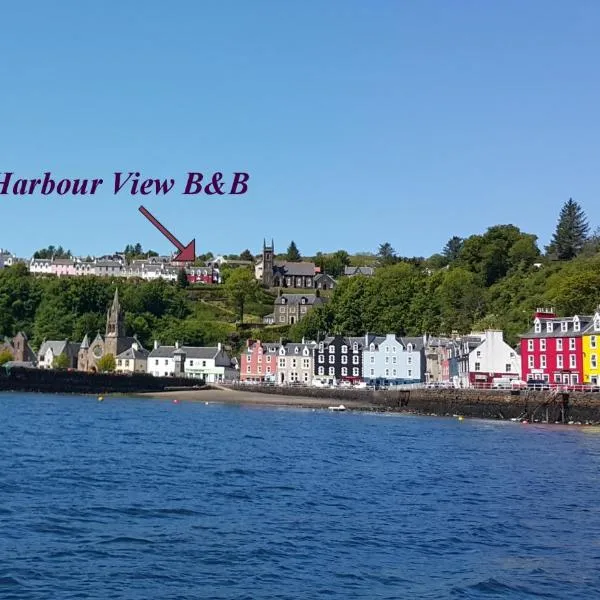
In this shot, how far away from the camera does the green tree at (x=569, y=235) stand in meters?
154

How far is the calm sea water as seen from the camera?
2206 cm

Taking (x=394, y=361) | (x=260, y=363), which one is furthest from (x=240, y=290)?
(x=394, y=361)

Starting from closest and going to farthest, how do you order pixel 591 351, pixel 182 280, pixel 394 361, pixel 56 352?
pixel 591 351, pixel 394 361, pixel 56 352, pixel 182 280

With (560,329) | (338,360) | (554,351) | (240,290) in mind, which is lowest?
(338,360)

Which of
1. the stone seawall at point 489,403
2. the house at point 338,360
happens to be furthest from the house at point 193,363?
the stone seawall at point 489,403

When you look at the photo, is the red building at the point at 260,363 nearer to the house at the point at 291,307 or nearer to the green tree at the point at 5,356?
the house at the point at 291,307

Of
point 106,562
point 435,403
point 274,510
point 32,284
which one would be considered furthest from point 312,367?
point 106,562

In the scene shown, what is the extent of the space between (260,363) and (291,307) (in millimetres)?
44306

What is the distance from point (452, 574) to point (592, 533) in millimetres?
7164

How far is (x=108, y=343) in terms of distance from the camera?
14800 cm

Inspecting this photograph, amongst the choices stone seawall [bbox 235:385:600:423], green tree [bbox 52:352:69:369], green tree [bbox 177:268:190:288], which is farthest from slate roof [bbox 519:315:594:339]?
green tree [bbox 177:268:190:288]

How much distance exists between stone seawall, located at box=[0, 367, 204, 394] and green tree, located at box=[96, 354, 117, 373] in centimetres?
1572

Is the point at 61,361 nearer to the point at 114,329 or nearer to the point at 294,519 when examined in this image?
the point at 114,329

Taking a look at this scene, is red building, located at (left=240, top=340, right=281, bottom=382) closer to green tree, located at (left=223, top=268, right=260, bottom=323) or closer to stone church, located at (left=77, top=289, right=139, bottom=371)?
stone church, located at (left=77, top=289, right=139, bottom=371)
